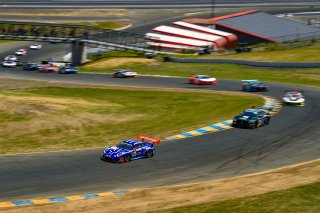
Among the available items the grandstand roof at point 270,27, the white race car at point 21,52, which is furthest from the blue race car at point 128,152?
the white race car at point 21,52

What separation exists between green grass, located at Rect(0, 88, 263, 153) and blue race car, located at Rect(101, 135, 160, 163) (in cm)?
457

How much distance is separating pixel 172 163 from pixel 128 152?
2630 millimetres

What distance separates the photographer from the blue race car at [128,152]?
109ft

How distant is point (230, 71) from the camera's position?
83.3m

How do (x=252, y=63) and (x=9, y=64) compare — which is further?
(x=9, y=64)

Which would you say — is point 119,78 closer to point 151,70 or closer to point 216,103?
point 151,70

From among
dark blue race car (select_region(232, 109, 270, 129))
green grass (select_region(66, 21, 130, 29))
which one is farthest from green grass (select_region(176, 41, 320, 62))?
green grass (select_region(66, 21, 130, 29))

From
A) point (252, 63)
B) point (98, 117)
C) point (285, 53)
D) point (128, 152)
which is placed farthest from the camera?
point (285, 53)

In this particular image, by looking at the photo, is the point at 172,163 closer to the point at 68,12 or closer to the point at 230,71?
the point at 230,71

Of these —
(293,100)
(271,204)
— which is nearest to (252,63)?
(293,100)

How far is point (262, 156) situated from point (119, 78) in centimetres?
4419

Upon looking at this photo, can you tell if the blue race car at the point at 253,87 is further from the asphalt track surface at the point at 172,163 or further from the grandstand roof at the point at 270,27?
the grandstand roof at the point at 270,27

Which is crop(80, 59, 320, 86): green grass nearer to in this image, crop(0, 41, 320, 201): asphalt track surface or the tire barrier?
the tire barrier

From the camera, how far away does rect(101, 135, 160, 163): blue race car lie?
1310 inches
